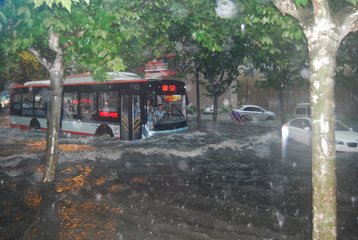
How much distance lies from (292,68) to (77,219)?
1866 centimetres

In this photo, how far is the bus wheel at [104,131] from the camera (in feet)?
59.6

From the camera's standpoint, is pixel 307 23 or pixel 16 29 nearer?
pixel 307 23

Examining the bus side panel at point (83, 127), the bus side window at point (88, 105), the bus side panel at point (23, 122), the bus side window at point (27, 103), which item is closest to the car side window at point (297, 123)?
the bus side panel at point (83, 127)

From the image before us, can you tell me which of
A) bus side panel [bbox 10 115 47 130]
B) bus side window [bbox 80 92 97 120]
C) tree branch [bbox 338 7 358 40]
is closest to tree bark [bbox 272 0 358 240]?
tree branch [bbox 338 7 358 40]

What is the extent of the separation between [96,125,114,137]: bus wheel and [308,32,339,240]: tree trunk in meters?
14.3

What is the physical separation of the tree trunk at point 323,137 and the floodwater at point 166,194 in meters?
1.97

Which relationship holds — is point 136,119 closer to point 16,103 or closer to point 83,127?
point 83,127

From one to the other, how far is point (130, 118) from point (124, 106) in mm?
687

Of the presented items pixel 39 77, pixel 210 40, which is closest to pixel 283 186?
pixel 210 40

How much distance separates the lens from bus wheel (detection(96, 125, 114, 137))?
18.2 metres

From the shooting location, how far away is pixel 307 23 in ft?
16.3

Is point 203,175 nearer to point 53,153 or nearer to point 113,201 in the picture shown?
point 113,201

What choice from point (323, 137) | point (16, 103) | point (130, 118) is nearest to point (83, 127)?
point (130, 118)

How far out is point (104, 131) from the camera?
1853 cm
